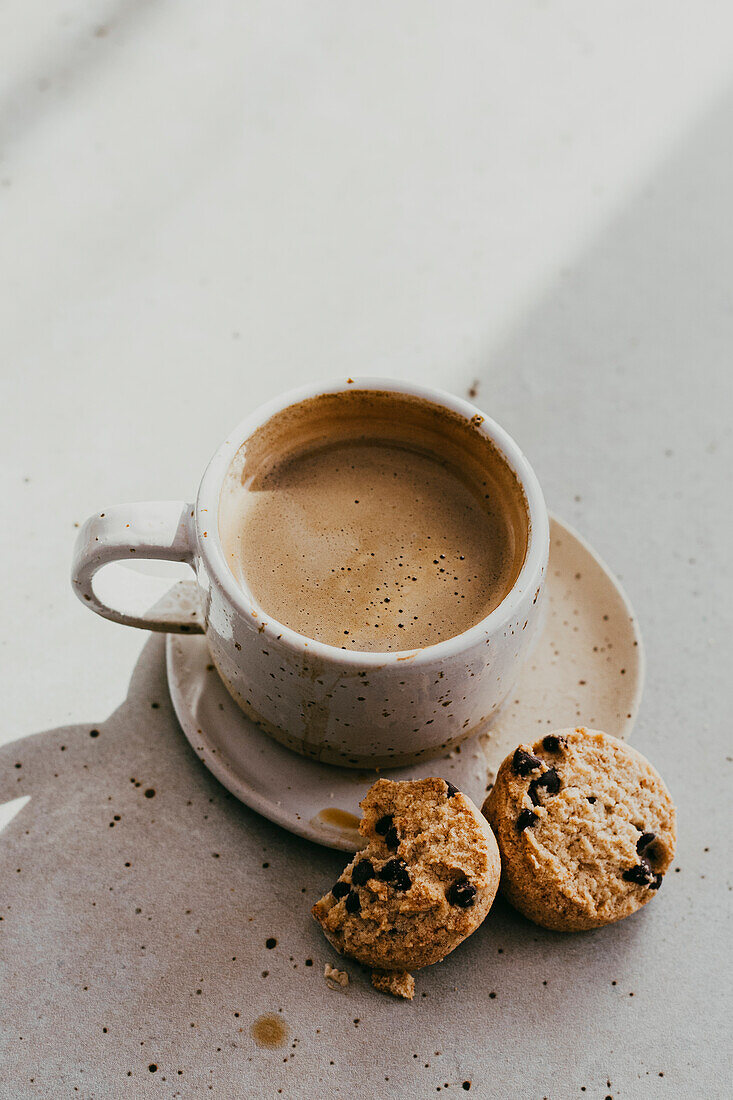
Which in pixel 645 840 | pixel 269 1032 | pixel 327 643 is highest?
pixel 327 643

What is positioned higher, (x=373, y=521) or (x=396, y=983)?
(x=373, y=521)

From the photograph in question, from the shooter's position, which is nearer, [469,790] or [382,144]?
[469,790]

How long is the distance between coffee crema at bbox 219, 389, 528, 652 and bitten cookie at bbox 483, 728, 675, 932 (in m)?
0.17

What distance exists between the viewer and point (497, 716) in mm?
1068

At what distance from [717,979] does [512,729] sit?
0.34 metres

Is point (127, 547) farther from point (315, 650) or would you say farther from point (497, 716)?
point (497, 716)

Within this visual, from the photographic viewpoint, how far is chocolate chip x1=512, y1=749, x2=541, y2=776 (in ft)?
3.20

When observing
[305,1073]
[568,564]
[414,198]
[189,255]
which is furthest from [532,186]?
[305,1073]

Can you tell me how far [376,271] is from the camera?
164 cm

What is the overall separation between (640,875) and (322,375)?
89 centimetres

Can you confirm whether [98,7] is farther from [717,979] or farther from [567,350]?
[717,979]

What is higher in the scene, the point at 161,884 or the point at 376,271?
the point at 376,271

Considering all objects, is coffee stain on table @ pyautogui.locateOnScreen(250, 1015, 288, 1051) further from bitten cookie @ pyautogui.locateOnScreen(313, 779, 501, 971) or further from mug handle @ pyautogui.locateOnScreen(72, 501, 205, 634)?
mug handle @ pyautogui.locateOnScreen(72, 501, 205, 634)

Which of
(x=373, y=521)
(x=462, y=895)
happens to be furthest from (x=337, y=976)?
(x=373, y=521)
